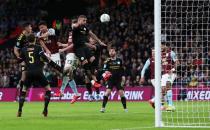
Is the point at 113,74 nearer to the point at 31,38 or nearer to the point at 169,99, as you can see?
the point at 169,99

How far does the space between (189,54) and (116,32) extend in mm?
18416

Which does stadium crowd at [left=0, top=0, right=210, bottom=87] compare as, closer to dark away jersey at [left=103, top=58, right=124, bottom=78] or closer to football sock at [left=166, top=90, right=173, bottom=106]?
dark away jersey at [left=103, top=58, right=124, bottom=78]

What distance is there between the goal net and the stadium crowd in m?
7.40

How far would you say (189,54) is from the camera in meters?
21.6

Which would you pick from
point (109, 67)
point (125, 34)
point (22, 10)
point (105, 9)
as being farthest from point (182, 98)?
point (22, 10)

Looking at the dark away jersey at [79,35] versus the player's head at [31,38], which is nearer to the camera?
the player's head at [31,38]

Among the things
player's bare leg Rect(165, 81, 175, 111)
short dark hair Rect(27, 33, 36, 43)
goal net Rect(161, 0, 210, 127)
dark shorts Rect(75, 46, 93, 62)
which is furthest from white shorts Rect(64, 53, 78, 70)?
short dark hair Rect(27, 33, 36, 43)

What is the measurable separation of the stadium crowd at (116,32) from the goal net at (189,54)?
24.3 feet

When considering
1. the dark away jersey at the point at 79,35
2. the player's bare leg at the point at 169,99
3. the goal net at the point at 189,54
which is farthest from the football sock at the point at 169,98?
the dark away jersey at the point at 79,35

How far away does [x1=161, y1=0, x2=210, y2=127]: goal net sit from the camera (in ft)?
56.1

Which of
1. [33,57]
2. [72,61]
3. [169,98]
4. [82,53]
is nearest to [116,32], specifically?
[72,61]

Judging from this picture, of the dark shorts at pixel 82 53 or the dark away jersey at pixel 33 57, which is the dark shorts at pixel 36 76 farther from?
the dark shorts at pixel 82 53

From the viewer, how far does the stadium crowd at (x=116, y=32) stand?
35844 mm

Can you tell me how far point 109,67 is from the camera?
2239 centimetres
